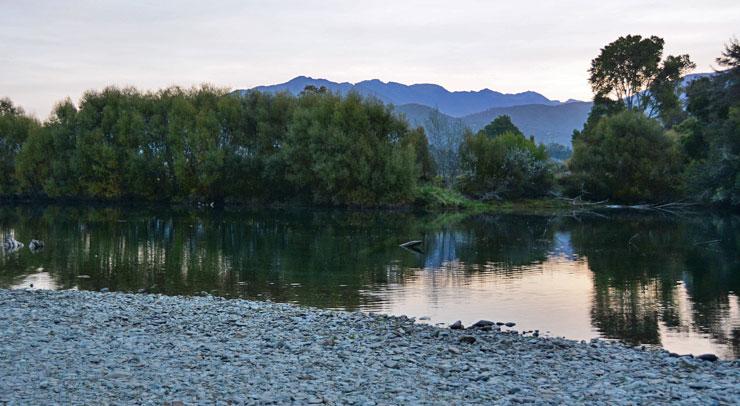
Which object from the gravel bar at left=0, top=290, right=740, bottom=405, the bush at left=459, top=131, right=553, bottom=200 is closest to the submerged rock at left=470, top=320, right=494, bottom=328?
the gravel bar at left=0, top=290, right=740, bottom=405

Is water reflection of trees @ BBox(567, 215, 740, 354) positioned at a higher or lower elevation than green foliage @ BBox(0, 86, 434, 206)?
lower

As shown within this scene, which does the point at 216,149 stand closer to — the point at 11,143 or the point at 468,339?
the point at 11,143

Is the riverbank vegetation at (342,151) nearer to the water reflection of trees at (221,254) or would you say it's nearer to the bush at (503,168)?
the bush at (503,168)

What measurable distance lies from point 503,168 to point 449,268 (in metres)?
47.8

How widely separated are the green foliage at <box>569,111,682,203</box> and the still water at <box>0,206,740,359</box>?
1752cm

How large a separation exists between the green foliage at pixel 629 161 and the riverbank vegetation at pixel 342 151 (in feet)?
0.47

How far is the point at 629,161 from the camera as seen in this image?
70562mm

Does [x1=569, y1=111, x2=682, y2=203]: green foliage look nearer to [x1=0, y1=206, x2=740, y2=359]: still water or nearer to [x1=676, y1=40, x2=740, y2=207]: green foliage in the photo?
[x1=676, y1=40, x2=740, y2=207]: green foliage

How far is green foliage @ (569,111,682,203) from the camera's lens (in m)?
70.1

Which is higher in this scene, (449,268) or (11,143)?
(11,143)

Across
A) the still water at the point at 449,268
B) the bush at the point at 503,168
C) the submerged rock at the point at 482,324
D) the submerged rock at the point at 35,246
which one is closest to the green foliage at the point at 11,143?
the still water at the point at 449,268

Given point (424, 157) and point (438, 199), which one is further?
point (424, 157)

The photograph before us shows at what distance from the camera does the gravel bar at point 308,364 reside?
1037 cm

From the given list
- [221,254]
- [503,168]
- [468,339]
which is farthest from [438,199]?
[468,339]
